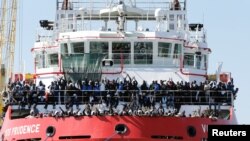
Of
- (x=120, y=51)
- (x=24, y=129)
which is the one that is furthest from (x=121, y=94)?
(x=120, y=51)

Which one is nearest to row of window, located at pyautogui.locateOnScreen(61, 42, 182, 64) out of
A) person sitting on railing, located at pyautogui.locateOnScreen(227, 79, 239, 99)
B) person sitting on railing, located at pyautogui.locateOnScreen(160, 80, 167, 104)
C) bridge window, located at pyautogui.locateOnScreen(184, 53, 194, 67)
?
bridge window, located at pyautogui.locateOnScreen(184, 53, 194, 67)

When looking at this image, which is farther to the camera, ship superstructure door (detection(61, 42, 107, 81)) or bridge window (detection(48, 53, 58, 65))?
bridge window (detection(48, 53, 58, 65))

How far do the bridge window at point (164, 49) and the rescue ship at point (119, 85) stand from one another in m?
0.05

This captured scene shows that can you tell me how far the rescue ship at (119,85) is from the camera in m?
38.8

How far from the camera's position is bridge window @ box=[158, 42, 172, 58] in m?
45.5

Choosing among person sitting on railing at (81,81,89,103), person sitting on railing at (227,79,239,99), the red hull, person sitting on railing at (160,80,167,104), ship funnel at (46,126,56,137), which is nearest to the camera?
the red hull

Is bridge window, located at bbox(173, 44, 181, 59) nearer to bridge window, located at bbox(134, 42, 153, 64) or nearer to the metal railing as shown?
bridge window, located at bbox(134, 42, 153, 64)

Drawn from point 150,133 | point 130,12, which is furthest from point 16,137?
point 130,12

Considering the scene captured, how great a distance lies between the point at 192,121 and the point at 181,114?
567 millimetres

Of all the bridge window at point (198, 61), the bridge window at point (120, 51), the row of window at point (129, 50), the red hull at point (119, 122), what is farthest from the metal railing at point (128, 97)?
the bridge window at point (198, 61)

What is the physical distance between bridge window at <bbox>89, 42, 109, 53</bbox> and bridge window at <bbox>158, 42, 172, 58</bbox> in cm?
266

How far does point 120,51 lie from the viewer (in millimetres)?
45312

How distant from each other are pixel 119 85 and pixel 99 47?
465 centimetres

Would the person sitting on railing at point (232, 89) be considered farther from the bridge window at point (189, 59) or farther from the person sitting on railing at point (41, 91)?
the person sitting on railing at point (41, 91)
